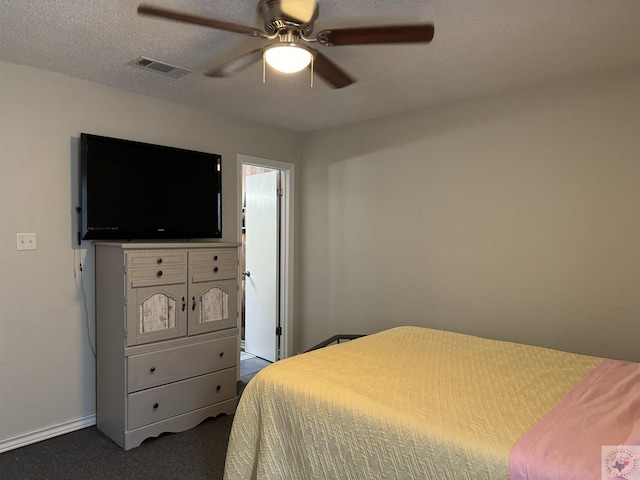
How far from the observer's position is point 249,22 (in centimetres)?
215

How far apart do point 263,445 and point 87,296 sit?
6.08 feet

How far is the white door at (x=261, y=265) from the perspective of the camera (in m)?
4.52

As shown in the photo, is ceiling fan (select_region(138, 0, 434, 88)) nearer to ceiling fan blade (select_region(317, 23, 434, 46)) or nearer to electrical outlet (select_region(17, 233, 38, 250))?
ceiling fan blade (select_region(317, 23, 434, 46))

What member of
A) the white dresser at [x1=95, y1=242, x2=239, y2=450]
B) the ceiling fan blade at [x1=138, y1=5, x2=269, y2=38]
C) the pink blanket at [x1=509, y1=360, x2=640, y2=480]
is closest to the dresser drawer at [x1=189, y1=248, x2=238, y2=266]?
the white dresser at [x1=95, y1=242, x2=239, y2=450]

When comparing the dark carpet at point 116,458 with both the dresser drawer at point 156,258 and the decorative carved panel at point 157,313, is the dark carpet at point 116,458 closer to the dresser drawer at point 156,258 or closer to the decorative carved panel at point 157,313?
the decorative carved panel at point 157,313

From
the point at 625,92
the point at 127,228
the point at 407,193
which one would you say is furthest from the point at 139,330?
the point at 625,92

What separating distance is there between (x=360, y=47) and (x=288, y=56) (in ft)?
2.31

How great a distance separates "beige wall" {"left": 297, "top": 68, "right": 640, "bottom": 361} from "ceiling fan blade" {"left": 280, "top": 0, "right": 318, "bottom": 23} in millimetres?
1857

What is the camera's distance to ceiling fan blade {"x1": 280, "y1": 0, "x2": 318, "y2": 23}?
1.85m

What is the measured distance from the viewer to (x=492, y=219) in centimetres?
325

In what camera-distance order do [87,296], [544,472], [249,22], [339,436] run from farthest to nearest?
[87,296], [249,22], [339,436], [544,472]

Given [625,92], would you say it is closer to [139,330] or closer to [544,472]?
[544,472]

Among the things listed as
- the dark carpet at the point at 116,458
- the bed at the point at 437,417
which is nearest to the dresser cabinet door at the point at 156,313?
the dark carpet at the point at 116,458

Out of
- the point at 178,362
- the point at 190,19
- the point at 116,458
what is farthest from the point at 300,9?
the point at 116,458
